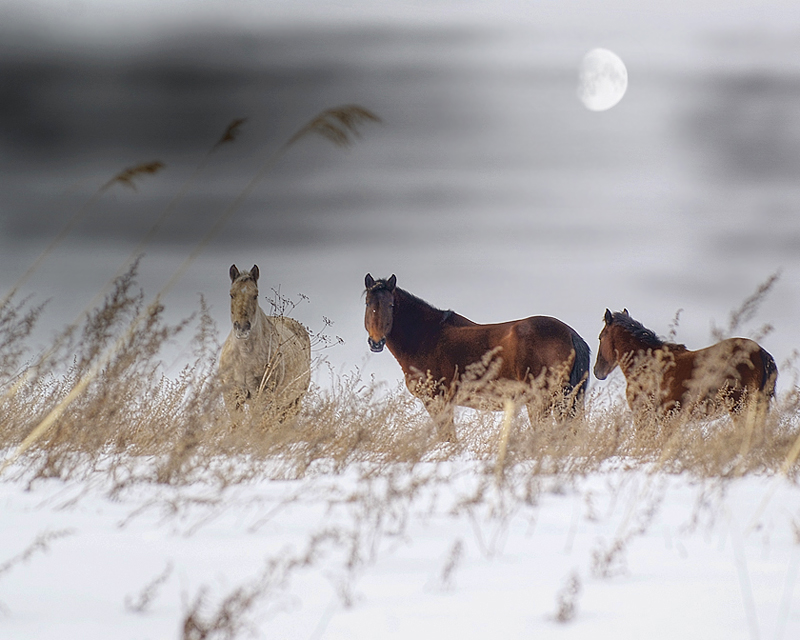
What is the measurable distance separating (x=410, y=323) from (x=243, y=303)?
3.01 meters

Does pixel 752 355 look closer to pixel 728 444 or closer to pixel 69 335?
pixel 728 444

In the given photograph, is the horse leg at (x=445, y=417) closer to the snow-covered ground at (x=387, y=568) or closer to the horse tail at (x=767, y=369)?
the snow-covered ground at (x=387, y=568)

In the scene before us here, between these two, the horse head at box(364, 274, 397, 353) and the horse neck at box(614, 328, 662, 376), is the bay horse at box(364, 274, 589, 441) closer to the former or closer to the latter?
the horse head at box(364, 274, 397, 353)

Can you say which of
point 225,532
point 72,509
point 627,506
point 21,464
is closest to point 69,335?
point 21,464

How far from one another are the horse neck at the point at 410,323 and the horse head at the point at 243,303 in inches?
94.6

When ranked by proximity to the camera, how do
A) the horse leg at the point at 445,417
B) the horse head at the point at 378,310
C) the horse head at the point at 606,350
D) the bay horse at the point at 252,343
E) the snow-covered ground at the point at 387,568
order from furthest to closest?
1. the horse head at the point at 606,350
2. the horse head at the point at 378,310
3. the bay horse at the point at 252,343
4. the horse leg at the point at 445,417
5. the snow-covered ground at the point at 387,568

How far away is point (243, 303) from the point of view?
800cm

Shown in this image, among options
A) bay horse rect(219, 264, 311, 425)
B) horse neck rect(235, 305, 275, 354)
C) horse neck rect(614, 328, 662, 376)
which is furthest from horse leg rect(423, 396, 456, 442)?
horse neck rect(614, 328, 662, 376)

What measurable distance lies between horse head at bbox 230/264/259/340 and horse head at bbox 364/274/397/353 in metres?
1.82

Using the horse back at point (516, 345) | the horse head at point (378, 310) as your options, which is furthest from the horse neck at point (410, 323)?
the horse back at point (516, 345)

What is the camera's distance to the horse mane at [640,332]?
371 inches

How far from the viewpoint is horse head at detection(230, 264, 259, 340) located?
25.9ft

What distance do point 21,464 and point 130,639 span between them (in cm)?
284

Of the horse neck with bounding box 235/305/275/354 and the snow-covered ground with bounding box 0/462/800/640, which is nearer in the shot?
the snow-covered ground with bounding box 0/462/800/640
